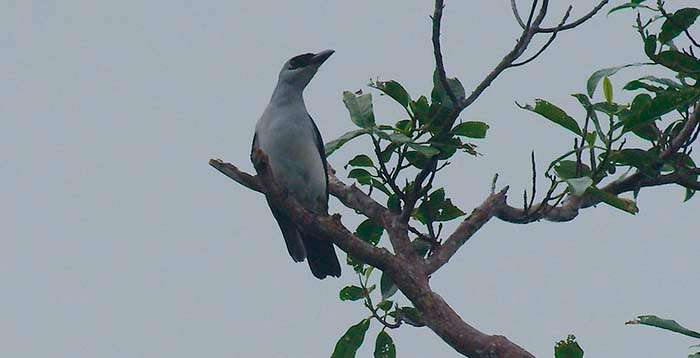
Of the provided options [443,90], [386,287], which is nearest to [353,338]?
[386,287]

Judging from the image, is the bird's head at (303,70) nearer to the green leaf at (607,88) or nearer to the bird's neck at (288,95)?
the bird's neck at (288,95)

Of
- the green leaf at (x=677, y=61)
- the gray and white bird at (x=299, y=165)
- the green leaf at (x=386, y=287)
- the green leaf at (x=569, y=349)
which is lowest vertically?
the green leaf at (x=569, y=349)

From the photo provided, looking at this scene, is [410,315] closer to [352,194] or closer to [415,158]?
[415,158]

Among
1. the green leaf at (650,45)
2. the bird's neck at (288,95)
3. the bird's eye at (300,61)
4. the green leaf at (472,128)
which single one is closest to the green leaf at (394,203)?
the green leaf at (472,128)

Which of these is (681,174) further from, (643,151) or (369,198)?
(369,198)

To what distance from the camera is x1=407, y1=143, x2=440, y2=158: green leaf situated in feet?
16.7

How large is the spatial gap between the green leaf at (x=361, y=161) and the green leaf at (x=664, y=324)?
5.28 feet

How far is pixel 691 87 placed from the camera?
507 centimetres

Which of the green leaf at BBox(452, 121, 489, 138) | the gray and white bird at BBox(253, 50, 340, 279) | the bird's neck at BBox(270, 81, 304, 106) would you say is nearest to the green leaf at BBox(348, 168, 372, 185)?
the green leaf at BBox(452, 121, 489, 138)

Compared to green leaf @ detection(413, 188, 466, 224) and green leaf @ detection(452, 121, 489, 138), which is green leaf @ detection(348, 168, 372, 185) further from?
green leaf @ detection(452, 121, 489, 138)

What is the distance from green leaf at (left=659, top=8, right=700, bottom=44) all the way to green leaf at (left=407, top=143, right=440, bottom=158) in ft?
3.98

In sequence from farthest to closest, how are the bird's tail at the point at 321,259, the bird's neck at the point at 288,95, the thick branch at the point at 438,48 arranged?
the bird's neck at the point at 288,95 < the bird's tail at the point at 321,259 < the thick branch at the point at 438,48

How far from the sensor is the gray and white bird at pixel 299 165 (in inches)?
278

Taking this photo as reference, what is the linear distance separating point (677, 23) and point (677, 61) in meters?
0.18
